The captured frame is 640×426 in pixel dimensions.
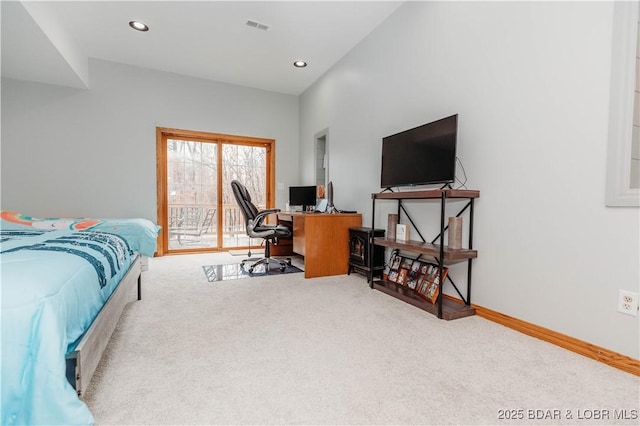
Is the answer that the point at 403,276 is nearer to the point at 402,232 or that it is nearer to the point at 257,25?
the point at 402,232

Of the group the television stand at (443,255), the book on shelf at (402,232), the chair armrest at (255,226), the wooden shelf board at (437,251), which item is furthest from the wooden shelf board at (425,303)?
the chair armrest at (255,226)

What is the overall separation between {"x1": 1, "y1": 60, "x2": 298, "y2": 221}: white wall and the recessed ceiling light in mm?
1132

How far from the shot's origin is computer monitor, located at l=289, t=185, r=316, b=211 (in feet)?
14.6

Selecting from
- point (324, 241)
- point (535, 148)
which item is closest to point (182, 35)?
point (324, 241)

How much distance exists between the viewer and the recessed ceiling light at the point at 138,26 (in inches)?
131

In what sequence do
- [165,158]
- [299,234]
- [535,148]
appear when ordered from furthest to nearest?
[165,158], [299,234], [535,148]

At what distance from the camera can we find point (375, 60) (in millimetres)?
3396

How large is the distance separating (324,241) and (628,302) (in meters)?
2.36

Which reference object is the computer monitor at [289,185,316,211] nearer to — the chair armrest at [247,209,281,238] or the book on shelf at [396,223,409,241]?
the chair armrest at [247,209,281,238]

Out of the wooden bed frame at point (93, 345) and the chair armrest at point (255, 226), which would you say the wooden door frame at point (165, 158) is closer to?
the chair armrest at point (255, 226)

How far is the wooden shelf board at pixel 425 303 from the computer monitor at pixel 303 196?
1947mm

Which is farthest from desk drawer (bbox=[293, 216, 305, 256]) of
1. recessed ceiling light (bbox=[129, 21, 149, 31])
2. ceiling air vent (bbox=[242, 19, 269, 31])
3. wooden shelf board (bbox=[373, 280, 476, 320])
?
Answer: recessed ceiling light (bbox=[129, 21, 149, 31])

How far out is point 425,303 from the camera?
2.30m

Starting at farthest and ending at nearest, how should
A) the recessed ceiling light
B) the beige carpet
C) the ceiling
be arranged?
the recessed ceiling light
the ceiling
the beige carpet
